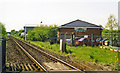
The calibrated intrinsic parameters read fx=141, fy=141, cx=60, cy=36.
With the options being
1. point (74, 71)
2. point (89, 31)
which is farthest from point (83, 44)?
point (74, 71)

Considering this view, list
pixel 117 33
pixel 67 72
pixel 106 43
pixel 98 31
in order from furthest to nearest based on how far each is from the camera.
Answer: pixel 98 31
pixel 106 43
pixel 117 33
pixel 67 72

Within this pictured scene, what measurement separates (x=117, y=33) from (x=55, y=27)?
27.0ft

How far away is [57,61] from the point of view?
28.8 feet

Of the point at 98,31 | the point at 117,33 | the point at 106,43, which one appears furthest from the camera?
the point at 98,31

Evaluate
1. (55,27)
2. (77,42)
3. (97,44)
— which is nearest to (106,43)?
(97,44)

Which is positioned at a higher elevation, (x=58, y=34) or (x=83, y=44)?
(x=58, y=34)

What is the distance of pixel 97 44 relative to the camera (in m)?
18.2

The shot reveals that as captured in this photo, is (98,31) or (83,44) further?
(98,31)

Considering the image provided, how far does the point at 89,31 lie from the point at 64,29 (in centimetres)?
328

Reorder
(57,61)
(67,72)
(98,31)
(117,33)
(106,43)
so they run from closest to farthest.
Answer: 1. (67,72)
2. (57,61)
3. (117,33)
4. (106,43)
5. (98,31)

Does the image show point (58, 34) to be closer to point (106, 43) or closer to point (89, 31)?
point (89, 31)

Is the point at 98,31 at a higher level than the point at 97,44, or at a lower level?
higher

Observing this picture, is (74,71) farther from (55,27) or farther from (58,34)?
(55,27)

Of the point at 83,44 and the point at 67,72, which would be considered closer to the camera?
the point at 67,72
